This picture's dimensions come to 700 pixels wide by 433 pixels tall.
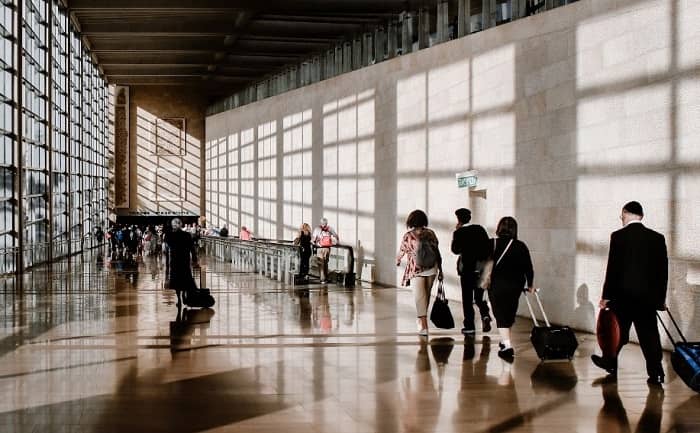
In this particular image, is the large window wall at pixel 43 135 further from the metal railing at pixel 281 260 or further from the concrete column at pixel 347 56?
the concrete column at pixel 347 56

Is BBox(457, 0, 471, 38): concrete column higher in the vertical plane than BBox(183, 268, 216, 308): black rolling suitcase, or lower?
higher

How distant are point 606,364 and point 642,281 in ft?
2.84

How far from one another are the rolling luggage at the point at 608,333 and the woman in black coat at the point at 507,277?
4.02 feet

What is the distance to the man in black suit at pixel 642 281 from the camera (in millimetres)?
7367

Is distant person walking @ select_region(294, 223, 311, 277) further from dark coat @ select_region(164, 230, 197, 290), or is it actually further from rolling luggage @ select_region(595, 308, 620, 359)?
rolling luggage @ select_region(595, 308, 620, 359)

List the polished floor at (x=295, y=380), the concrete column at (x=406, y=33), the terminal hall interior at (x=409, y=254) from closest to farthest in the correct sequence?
the polished floor at (x=295, y=380) → the terminal hall interior at (x=409, y=254) → the concrete column at (x=406, y=33)

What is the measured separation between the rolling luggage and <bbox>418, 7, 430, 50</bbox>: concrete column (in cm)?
1238

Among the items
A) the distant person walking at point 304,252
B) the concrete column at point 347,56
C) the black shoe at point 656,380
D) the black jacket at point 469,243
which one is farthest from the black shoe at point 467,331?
the concrete column at point 347,56

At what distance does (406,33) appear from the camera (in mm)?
21406

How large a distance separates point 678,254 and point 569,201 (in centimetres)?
251

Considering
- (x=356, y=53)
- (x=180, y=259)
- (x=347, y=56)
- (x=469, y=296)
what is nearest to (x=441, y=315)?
(x=469, y=296)

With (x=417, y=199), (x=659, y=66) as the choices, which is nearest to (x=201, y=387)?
(x=659, y=66)

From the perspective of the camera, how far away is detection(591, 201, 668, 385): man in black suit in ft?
24.2

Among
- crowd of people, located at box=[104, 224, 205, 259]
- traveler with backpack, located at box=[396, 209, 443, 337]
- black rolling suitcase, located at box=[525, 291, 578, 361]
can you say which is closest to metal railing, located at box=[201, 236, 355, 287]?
crowd of people, located at box=[104, 224, 205, 259]
